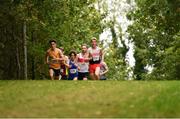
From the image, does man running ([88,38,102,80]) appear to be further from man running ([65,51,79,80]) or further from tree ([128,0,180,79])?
tree ([128,0,180,79])

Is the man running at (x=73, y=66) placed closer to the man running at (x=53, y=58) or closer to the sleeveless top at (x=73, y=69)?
the sleeveless top at (x=73, y=69)

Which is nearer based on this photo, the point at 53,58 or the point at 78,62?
the point at 53,58

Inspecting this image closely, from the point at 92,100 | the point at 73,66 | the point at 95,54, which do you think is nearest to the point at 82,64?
the point at 73,66

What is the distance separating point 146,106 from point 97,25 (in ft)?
109

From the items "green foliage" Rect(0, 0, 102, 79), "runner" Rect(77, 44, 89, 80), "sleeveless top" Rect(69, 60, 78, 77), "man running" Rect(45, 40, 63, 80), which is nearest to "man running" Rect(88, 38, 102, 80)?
"runner" Rect(77, 44, 89, 80)

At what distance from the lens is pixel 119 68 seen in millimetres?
52094

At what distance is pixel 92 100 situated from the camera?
12.9 metres

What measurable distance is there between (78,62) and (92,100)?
791 centimetres

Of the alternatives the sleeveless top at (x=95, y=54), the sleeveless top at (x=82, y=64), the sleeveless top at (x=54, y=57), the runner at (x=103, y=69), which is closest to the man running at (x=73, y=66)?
the sleeveless top at (x=82, y=64)

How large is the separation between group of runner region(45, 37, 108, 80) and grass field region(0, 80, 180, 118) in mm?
3767

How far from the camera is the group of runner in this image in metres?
20.2

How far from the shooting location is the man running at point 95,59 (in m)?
20.1

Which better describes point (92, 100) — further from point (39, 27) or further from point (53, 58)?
point (39, 27)

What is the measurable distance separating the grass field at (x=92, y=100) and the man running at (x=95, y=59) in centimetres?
367
